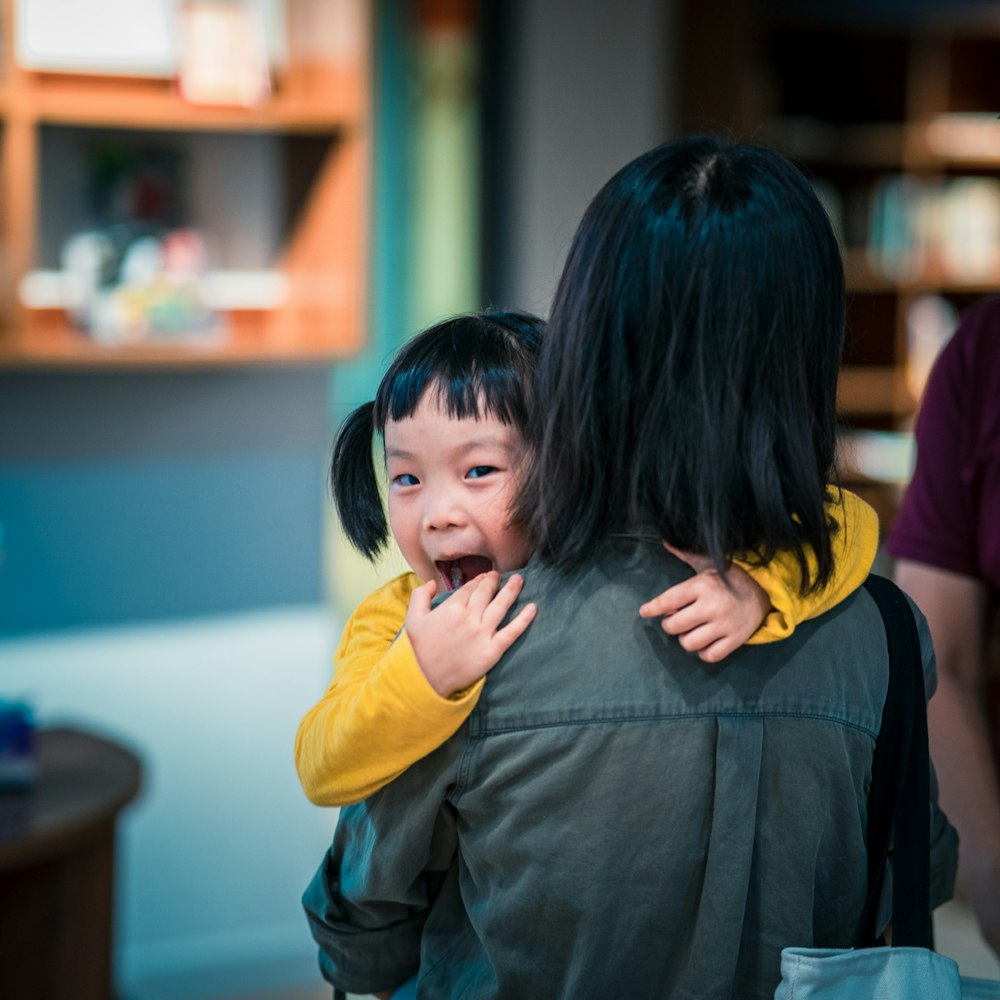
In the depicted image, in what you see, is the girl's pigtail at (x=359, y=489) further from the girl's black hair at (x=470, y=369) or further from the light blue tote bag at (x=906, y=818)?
the light blue tote bag at (x=906, y=818)

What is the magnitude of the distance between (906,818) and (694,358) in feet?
1.16

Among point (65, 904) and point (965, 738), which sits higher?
point (965, 738)

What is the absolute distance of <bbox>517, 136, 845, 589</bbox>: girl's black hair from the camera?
0.80 metres

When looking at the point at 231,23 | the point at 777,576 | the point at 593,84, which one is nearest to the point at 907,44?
the point at 593,84

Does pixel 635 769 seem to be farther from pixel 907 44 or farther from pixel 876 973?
pixel 907 44

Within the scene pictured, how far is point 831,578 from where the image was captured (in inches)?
33.5

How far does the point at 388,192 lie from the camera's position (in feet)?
11.0

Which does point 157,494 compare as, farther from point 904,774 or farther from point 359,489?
point 904,774

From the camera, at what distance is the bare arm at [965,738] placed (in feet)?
4.21

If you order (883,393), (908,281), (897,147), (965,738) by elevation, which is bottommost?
(965,738)

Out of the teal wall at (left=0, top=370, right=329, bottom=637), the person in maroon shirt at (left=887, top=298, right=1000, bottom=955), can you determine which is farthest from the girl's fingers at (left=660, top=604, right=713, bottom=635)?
the teal wall at (left=0, top=370, right=329, bottom=637)

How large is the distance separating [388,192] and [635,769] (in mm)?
2727

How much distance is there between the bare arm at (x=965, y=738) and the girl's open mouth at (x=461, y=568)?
53 centimetres

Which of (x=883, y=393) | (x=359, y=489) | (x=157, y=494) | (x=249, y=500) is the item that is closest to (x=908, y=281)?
(x=883, y=393)
